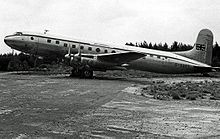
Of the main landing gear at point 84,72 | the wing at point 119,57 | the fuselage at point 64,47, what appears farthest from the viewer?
the main landing gear at point 84,72

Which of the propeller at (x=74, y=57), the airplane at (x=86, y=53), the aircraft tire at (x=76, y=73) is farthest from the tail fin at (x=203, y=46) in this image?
the propeller at (x=74, y=57)

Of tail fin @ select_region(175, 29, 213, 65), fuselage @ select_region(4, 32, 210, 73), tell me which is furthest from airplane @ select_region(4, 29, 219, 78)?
tail fin @ select_region(175, 29, 213, 65)

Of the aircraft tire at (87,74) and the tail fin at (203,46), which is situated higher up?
the tail fin at (203,46)

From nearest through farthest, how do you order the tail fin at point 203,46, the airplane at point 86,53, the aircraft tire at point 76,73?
1. the airplane at point 86,53
2. the aircraft tire at point 76,73
3. the tail fin at point 203,46

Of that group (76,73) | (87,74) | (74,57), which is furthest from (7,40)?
A: (87,74)

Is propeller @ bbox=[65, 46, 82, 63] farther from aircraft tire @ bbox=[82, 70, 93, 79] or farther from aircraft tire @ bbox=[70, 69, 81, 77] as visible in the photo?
aircraft tire @ bbox=[70, 69, 81, 77]

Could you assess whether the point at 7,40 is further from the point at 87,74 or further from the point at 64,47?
the point at 87,74

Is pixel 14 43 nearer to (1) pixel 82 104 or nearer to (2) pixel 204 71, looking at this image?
(1) pixel 82 104

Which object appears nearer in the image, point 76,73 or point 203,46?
point 76,73

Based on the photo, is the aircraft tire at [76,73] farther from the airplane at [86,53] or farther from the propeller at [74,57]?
the propeller at [74,57]

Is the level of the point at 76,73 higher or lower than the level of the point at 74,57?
lower

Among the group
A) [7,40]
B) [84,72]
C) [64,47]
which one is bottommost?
[84,72]

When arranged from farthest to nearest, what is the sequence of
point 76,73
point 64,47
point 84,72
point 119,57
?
point 76,73
point 84,72
point 64,47
point 119,57

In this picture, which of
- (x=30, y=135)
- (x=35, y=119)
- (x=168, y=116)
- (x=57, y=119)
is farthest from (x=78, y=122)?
(x=168, y=116)
